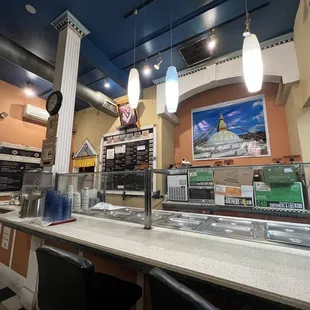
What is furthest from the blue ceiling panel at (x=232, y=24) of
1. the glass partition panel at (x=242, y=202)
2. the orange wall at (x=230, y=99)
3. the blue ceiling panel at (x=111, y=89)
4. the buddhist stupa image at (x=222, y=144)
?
the glass partition panel at (x=242, y=202)

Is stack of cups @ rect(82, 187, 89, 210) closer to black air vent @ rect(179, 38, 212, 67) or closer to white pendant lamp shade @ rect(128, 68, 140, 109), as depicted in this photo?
white pendant lamp shade @ rect(128, 68, 140, 109)

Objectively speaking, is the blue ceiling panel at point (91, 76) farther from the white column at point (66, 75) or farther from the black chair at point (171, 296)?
the black chair at point (171, 296)

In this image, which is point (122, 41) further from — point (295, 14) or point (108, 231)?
point (108, 231)

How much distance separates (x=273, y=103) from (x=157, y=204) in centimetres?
251

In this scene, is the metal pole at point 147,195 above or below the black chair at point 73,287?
above

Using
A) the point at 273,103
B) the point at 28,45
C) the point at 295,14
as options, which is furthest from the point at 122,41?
the point at 273,103

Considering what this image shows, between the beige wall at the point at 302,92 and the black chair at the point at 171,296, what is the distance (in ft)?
8.02

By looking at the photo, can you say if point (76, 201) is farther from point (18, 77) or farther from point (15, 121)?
point (18, 77)

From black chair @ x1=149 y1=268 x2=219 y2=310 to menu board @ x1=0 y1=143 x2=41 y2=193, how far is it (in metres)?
3.96

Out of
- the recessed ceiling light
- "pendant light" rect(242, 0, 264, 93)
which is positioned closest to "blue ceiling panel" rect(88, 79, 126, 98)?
the recessed ceiling light

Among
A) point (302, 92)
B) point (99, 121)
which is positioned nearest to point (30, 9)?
point (99, 121)

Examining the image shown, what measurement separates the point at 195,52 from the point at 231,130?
56.5 inches

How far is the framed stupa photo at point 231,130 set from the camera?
2.96 meters

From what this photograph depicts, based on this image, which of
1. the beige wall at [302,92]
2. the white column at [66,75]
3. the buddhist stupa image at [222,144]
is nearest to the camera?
the beige wall at [302,92]
